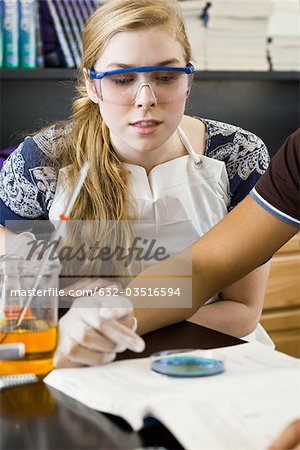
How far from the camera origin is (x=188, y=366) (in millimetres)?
1091

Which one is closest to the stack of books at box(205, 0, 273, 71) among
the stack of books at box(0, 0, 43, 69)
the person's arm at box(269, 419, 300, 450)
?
the stack of books at box(0, 0, 43, 69)

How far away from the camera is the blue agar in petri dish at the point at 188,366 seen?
1.08 metres

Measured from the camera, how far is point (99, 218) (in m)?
1.87

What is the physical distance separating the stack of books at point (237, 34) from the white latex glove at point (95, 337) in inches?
80.4

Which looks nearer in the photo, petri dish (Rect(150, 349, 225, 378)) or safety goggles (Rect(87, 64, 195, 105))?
petri dish (Rect(150, 349, 225, 378))

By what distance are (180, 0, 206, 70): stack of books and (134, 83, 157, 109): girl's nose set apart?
1343mm

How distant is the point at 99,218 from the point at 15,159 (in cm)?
29

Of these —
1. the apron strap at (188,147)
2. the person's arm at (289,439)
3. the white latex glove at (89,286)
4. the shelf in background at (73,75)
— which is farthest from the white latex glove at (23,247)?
the shelf in background at (73,75)

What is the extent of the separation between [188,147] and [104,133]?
0.21 metres

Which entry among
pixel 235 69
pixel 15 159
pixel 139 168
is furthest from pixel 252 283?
pixel 235 69

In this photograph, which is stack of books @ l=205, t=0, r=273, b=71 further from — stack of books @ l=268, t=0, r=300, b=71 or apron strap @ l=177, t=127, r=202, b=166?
apron strap @ l=177, t=127, r=202, b=166

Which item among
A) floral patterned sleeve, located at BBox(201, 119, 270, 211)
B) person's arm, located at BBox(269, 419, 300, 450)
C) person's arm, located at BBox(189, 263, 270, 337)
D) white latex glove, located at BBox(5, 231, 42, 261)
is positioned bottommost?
person's arm, located at BBox(189, 263, 270, 337)

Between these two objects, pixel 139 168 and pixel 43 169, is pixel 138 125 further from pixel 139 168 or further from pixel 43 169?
pixel 43 169

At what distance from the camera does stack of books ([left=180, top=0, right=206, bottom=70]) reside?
9.77 feet
